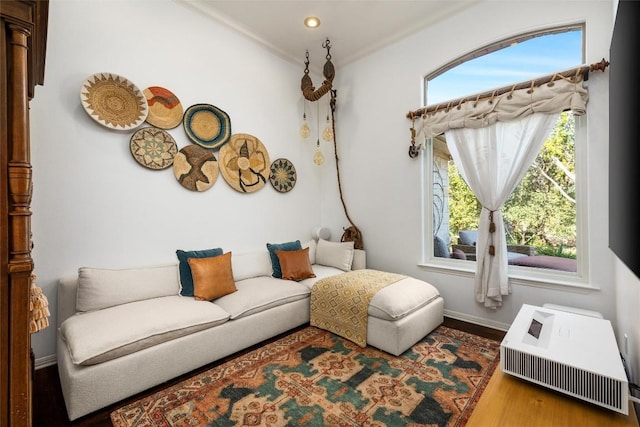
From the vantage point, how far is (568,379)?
1.09 m

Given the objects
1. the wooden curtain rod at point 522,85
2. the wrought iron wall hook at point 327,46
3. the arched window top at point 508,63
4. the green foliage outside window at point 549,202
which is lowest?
the green foliage outside window at point 549,202

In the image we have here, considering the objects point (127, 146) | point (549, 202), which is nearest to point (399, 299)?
point (549, 202)

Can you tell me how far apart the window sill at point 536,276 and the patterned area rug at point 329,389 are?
65 centimetres

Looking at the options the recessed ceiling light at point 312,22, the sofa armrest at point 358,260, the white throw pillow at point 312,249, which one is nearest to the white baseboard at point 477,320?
the sofa armrest at point 358,260

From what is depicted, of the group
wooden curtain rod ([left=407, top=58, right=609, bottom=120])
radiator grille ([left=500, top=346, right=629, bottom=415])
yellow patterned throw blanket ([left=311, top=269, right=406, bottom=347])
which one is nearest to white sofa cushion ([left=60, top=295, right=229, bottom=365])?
yellow patterned throw blanket ([left=311, top=269, right=406, bottom=347])

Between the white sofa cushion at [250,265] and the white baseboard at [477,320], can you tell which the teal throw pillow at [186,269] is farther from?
the white baseboard at [477,320]

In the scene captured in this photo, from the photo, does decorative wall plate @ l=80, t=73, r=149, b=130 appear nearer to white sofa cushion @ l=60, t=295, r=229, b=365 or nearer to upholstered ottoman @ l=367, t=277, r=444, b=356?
white sofa cushion @ l=60, t=295, r=229, b=365

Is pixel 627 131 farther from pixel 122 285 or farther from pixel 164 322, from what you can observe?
pixel 122 285

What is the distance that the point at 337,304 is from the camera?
264cm

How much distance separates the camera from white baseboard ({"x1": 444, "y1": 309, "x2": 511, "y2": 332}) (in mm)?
2738

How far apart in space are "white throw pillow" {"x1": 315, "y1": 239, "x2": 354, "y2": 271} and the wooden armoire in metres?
2.94

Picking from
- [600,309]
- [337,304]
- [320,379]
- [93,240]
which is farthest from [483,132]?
[93,240]

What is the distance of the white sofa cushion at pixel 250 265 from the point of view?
119 inches

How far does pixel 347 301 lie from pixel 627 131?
210 cm
